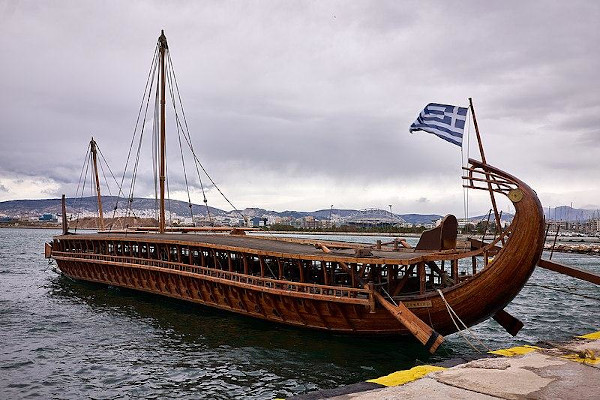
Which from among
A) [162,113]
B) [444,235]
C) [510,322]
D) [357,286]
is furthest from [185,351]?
[162,113]

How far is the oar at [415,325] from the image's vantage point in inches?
505

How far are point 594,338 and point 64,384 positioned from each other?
14112 mm

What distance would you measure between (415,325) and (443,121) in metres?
6.66

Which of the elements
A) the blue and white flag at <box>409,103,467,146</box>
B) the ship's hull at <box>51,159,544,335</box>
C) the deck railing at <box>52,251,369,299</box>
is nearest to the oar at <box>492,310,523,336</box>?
the ship's hull at <box>51,159,544,335</box>

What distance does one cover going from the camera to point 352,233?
7180 inches

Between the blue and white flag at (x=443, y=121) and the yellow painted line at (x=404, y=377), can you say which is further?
the blue and white flag at (x=443, y=121)

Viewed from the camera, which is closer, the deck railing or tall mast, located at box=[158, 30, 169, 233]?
the deck railing

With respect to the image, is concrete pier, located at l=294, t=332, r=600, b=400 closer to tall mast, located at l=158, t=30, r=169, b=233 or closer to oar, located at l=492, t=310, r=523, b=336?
oar, located at l=492, t=310, r=523, b=336

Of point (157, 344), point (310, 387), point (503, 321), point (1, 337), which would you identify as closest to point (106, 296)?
point (1, 337)

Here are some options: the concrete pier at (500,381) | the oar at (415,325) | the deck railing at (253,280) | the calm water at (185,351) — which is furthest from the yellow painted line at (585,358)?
the deck railing at (253,280)

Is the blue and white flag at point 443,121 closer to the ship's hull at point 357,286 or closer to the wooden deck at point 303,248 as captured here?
the ship's hull at point 357,286

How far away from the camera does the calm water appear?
43.4ft

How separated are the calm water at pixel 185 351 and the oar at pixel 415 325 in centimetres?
166

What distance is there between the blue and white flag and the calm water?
679 centimetres
